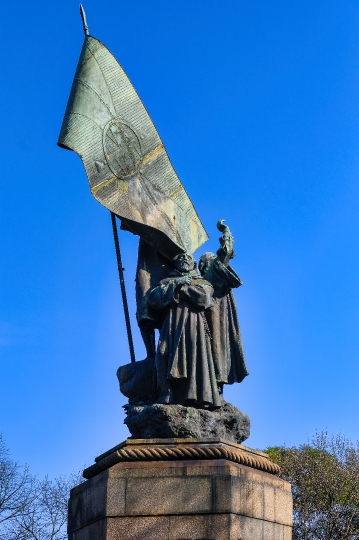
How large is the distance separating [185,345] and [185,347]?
0.03 meters

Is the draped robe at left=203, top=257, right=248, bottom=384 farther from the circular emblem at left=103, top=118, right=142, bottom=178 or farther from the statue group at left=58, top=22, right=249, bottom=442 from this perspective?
the circular emblem at left=103, top=118, right=142, bottom=178

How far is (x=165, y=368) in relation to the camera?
10.3 m

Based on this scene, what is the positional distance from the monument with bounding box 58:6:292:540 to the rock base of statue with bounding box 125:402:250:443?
1 cm

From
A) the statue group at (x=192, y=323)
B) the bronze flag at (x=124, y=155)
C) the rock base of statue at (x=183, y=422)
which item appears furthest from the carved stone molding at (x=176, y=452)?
the bronze flag at (x=124, y=155)

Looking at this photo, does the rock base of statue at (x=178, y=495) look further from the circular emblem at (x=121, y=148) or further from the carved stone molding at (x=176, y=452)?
the circular emblem at (x=121, y=148)

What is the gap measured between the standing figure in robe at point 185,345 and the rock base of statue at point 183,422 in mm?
200

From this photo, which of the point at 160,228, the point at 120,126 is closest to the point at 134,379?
the point at 160,228

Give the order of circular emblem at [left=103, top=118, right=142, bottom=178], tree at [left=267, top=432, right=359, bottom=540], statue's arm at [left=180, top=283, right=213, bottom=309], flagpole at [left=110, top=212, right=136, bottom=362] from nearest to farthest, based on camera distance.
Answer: statue's arm at [left=180, top=283, right=213, bottom=309] → flagpole at [left=110, top=212, right=136, bottom=362] → circular emblem at [left=103, top=118, right=142, bottom=178] → tree at [left=267, top=432, right=359, bottom=540]

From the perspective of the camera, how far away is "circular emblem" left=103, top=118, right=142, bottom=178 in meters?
11.8

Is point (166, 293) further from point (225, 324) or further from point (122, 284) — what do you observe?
point (122, 284)

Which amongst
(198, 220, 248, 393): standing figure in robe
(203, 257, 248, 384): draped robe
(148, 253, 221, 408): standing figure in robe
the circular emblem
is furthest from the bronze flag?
(148, 253, 221, 408): standing figure in robe

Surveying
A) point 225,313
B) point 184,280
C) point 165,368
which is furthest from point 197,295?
point 165,368

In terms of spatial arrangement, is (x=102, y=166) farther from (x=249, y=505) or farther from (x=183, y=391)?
(x=249, y=505)

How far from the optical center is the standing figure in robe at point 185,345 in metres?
10.2
